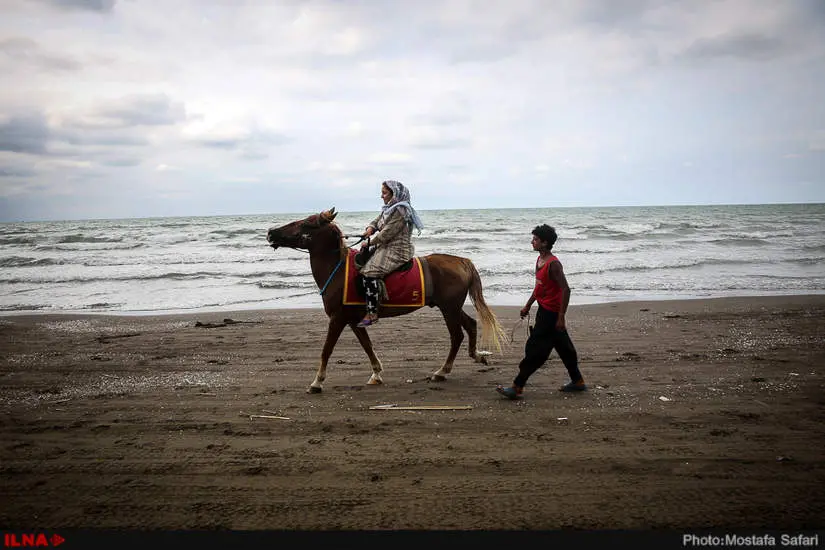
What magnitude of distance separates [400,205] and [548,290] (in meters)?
2.18

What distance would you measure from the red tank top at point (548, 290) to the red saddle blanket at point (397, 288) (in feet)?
5.31

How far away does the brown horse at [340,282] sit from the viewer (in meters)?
6.69

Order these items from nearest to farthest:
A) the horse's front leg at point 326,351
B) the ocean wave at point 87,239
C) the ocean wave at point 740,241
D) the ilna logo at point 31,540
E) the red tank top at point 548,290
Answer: the ilna logo at point 31,540
the red tank top at point 548,290
the horse's front leg at point 326,351
the ocean wave at point 740,241
the ocean wave at point 87,239

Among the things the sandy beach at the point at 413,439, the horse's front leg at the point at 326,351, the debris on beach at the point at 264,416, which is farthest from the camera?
the horse's front leg at the point at 326,351

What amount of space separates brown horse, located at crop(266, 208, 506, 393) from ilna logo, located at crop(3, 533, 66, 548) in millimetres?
3247

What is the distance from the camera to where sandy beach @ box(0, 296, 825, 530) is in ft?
11.6

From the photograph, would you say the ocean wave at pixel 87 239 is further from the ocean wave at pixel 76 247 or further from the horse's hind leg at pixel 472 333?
the horse's hind leg at pixel 472 333

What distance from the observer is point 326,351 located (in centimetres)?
659

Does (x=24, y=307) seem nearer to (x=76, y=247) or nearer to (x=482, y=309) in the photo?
(x=482, y=309)

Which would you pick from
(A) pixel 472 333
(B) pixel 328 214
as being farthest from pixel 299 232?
(A) pixel 472 333

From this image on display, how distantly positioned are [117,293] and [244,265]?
703 cm

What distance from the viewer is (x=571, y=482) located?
152 inches

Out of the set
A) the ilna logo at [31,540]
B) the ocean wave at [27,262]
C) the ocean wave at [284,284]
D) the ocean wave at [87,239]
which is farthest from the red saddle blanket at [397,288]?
the ocean wave at [87,239]

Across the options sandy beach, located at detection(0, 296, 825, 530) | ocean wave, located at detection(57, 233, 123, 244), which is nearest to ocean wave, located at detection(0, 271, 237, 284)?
sandy beach, located at detection(0, 296, 825, 530)
